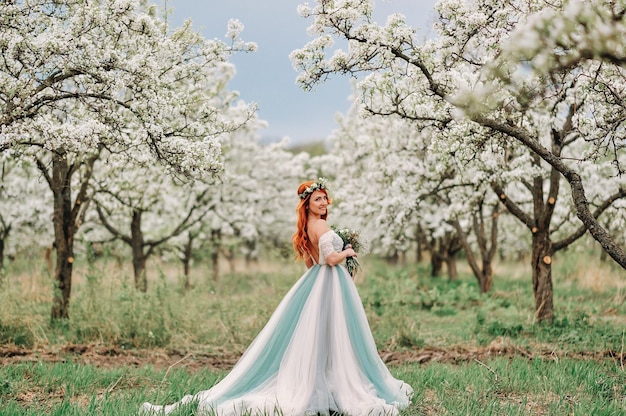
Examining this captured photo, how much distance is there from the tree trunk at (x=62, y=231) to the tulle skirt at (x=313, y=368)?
6593mm

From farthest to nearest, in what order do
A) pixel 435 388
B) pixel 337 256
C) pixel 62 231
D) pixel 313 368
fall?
pixel 62 231 < pixel 435 388 < pixel 337 256 < pixel 313 368

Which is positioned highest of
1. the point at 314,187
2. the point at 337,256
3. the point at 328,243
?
the point at 314,187

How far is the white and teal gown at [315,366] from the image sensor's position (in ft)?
20.0

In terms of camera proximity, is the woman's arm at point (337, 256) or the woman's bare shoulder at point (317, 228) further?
the woman's bare shoulder at point (317, 228)

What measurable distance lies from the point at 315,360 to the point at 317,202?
1.65 metres

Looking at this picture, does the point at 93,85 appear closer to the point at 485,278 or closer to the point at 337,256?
the point at 337,256

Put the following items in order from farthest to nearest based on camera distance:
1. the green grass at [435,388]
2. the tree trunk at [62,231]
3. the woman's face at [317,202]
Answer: the tree trunk at [62,231] < the woman's face at [317,202] < the green grass at [435,388]

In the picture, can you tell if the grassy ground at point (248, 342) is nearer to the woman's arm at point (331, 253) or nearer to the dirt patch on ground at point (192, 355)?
the dirt patch on ground at point (192, 355)

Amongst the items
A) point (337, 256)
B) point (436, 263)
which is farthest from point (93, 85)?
point (436, 263)

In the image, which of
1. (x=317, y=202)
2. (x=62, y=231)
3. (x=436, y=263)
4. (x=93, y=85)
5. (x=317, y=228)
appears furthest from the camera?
(x=436, y=263)

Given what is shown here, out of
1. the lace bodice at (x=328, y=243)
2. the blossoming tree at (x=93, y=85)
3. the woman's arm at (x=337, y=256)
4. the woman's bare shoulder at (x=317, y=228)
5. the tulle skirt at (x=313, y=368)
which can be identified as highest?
the blossoming tree at (x=93, y=85)

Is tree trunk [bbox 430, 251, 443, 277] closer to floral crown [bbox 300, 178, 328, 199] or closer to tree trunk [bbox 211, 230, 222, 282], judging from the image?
tree trunk [bbox 211, 230, 222, 282]

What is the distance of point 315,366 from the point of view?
627 centimetres

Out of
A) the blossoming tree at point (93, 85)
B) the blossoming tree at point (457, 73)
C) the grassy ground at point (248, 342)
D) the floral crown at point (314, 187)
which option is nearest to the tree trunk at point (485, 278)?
the grassy ground at point (248, 342)
